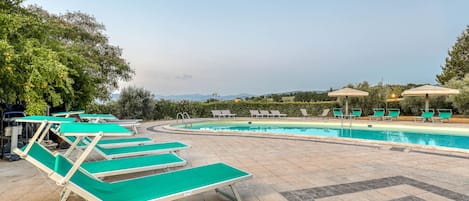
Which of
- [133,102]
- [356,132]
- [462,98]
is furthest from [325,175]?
[462,98]

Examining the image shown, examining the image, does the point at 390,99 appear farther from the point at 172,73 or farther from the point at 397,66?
the point at 172,73

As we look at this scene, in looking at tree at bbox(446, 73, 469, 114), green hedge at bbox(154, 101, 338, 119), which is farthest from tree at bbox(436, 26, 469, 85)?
green hedge at bbox(154, 101, 338, 119)

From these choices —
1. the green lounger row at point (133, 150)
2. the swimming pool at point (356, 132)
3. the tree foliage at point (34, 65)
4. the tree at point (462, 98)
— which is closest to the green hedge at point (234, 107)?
the swimming pool at point (356, 132)

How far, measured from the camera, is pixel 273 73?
24.5 meters

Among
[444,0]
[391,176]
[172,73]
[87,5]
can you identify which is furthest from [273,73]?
[391,176]

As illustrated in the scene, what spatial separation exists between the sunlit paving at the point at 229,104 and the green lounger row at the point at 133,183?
0.07ft

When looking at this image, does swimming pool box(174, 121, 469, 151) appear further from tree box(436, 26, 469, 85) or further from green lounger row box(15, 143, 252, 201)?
tree box(436, 26, 469, 85)

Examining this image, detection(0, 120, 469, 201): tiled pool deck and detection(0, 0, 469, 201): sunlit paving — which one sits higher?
detection(0, 0, 469, 201): sunlit paving

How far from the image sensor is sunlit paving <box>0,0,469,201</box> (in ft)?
10.5

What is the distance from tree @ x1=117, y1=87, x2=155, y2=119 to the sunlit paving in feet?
0.27

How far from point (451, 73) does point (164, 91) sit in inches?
1181

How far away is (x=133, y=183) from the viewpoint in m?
2.64

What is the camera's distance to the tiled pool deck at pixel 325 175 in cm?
321

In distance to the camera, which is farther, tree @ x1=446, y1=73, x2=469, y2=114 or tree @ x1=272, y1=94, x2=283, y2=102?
tree @ x1=272, y1=94, x2=283, y2=102
